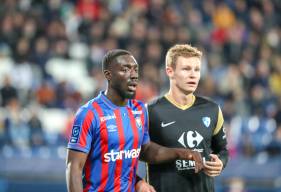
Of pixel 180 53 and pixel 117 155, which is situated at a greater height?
pixel 180 53

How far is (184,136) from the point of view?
255 inches

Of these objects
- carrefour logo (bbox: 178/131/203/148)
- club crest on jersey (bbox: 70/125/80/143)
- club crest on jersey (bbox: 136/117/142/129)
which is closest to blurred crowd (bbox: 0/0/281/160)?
carrefour logo (bbox: 178/131/203/148)

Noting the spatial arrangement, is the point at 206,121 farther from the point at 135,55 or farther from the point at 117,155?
the point at 135,55

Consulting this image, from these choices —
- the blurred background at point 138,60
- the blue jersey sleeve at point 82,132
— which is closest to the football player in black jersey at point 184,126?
the blue jersey sleeve at point 82,132

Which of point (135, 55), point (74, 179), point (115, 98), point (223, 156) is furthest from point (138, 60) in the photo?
point (74, 179)

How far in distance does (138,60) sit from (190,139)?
9373 mm

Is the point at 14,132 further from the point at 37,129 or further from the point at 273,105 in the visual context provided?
the point at 273,105

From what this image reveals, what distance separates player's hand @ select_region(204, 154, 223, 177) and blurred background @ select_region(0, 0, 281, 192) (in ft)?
19.1

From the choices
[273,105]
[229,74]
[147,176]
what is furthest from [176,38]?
[147,176]

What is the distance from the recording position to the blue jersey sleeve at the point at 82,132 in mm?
5637

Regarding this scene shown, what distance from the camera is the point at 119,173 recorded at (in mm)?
5797

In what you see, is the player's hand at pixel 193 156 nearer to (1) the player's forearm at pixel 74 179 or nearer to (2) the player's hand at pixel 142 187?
(2) the player's hand at pixel 142 187

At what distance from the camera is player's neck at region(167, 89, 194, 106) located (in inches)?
259

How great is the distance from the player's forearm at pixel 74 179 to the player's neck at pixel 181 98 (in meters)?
1.40
